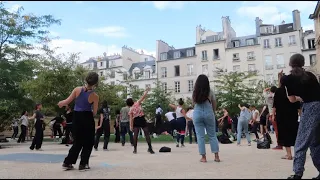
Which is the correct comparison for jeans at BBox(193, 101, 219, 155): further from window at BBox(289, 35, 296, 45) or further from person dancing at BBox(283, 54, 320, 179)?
window at BBox(289, 35, 296, 45)

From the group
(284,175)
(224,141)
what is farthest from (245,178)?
(224,141)

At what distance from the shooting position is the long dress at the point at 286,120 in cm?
723

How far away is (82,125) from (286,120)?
4662mm

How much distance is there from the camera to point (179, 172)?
5383 millimetres

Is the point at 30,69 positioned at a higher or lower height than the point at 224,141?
higher

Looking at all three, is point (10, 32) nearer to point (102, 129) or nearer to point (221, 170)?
point (102, 129)

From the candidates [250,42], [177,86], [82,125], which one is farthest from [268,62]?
[82,125]

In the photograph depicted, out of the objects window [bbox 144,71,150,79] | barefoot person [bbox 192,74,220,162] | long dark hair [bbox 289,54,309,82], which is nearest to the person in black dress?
barefoot person [bbox 192,74,220,162]

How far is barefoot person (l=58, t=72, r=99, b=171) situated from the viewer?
19.4 ft

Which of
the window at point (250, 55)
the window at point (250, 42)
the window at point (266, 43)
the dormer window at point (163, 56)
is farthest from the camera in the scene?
the dormer window at point (163, 56)

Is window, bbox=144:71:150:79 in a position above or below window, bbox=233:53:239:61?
below

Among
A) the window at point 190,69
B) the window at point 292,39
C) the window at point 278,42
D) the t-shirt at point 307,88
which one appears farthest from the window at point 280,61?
the t-shirt at point 307,88

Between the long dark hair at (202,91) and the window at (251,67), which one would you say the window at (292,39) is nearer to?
the window at (251,67)

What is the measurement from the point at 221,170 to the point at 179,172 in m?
0.77
